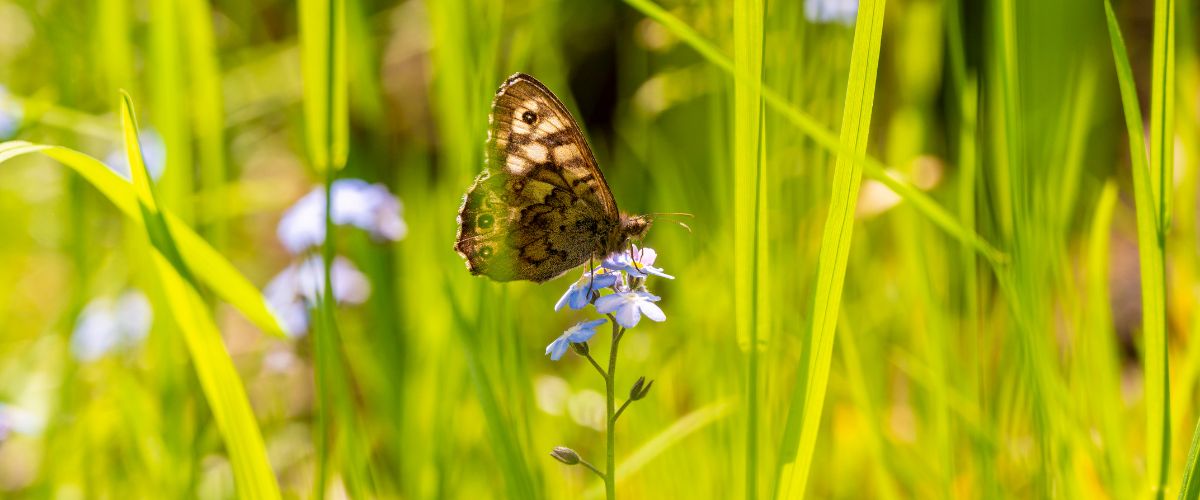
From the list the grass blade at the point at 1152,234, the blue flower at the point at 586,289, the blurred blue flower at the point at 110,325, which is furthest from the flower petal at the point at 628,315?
the blurred blue flower at the point at 110,325

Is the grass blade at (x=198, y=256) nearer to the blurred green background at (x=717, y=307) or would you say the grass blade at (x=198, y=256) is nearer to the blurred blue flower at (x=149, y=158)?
the blurred green background at (x=717, y=307)

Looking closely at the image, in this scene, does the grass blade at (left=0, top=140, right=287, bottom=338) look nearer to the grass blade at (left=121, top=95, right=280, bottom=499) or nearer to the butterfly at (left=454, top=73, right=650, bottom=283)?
the grass blade at (left=121, top=95, right=280, bottom=499)

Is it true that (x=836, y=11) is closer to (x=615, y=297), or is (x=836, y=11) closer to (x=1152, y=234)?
(x=1152, y=234)

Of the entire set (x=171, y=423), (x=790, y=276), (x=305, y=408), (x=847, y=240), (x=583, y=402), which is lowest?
(x=305, y=408)

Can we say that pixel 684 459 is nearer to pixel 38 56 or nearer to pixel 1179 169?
pixel 1179 169

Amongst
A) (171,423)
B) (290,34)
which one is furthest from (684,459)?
(290,34)

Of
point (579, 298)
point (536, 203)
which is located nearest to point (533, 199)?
point (536, 203)

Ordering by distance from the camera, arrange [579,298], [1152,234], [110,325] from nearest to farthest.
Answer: [1152,234]
[579,298]
[110,325]
